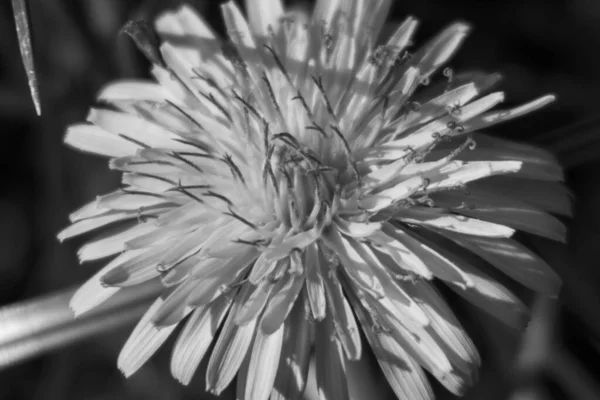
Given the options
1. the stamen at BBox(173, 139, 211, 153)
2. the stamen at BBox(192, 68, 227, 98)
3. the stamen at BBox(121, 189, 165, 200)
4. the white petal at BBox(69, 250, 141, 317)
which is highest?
the stamen at BBox(192, 68, 227, 98)

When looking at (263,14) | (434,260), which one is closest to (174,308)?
(434,260)

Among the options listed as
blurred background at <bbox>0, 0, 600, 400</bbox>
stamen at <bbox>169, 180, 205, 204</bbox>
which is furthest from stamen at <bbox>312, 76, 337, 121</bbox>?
blurred background at <bbox>0, 0, 600, 400</bbox>

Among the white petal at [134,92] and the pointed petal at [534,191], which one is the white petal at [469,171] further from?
the white petal at [134,92]

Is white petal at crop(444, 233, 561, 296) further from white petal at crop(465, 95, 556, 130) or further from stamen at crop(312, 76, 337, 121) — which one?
stamen at crop(312, 76, 337, 121)

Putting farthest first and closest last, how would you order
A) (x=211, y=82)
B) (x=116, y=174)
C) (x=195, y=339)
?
(x=116, y=174) < (x=211, y=82) < (x=195, y=339)

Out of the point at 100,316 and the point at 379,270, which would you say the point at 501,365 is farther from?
the point at 100,316

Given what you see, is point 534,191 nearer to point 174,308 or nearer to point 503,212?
point 503,212
